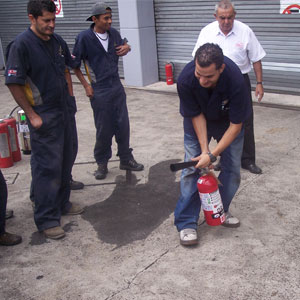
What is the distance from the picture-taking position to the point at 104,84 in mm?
5133

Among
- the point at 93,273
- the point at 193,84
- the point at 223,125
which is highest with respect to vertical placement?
the point at 193,84

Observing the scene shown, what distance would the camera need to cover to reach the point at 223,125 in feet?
12.5

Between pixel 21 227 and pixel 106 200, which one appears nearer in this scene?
pixel 21 227

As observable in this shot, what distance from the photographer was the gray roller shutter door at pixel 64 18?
10930mm

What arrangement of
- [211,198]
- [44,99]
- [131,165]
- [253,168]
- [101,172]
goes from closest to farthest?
[211,198] < [44,99] < [253,168] < [101,172] < [131,165]

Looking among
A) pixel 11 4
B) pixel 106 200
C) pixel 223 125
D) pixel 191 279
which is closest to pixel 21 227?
pixel 106 200

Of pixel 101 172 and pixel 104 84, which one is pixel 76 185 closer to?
pixel 101 172

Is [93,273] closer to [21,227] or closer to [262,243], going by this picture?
[21,227]

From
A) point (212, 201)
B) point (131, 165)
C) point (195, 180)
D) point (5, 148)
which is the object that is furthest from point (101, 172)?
point (212, 201)

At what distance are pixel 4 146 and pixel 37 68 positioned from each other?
2207mm

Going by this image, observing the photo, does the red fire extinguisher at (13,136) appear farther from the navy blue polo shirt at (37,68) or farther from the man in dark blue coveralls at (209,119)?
the man in dark blue coveralls at (209,119)

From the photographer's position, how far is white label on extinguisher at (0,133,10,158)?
5.74m

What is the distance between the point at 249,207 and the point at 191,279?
1.32m

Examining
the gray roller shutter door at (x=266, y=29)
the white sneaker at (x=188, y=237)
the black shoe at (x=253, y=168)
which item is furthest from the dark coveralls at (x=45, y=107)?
the gray roller shutter door at (x=266, y=29)
